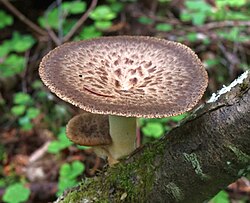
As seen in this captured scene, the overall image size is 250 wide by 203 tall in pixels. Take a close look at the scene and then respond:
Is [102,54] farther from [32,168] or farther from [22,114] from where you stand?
[22,114]

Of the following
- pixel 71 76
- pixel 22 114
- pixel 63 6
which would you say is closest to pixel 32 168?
pixel 22 114

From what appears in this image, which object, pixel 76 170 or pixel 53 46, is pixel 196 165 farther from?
pixel 53 46

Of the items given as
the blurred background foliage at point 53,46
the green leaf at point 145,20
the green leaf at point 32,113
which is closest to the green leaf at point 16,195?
the blurred background foliage at point 53,46

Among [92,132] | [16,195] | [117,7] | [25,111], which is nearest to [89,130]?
[92,132]

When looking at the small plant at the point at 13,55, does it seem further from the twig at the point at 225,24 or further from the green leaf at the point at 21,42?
the twig at the point at 225,24

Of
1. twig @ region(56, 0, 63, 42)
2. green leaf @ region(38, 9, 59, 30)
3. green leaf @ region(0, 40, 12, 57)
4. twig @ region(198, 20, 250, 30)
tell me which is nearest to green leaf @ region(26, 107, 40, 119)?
green leaf @ region(0, 40, 12, 57)
